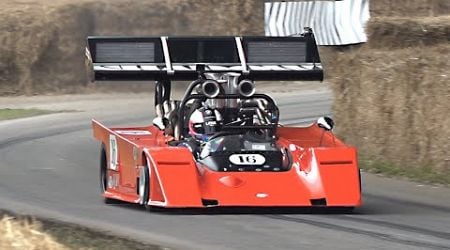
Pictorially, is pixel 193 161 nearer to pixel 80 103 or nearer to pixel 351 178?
pixel 351 178

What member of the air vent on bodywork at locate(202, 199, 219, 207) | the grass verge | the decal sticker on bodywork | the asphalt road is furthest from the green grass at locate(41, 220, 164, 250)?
the decal sticker on bodywork

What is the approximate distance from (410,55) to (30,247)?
929cm

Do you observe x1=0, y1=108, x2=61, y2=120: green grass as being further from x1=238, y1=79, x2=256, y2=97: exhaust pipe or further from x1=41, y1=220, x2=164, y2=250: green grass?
x1=41, y1=220, x2=164, y2=250: green grass

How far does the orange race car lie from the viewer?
12.7 meters

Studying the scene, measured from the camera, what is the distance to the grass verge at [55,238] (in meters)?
9.70

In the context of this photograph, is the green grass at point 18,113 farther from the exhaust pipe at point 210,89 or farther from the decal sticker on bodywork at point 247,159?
the decal sticker on bodywork at point 247,159

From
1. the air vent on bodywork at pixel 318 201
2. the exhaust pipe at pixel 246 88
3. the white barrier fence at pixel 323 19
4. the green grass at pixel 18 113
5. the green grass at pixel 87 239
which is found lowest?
the green grass at pixel 18 113

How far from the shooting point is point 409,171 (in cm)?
1734

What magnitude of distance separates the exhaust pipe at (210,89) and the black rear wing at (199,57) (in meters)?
0.77

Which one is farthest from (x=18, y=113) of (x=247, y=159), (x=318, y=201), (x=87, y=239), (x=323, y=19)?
(x=87, y=239)

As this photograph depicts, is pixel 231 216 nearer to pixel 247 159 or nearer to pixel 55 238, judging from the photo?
pixel 247 159

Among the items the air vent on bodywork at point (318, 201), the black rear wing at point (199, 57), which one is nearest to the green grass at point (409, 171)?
the black rear wing at point (199, 57)

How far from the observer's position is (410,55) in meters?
17.7

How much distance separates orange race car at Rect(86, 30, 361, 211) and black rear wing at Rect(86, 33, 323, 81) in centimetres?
1
